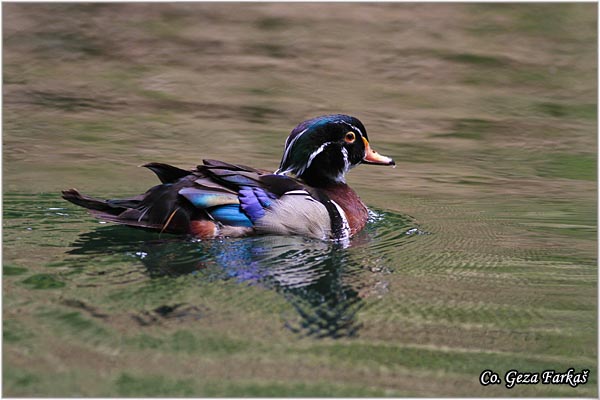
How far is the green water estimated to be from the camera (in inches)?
209

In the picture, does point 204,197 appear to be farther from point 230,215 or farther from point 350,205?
point 350,205

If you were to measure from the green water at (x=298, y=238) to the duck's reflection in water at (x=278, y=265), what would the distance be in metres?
0.02

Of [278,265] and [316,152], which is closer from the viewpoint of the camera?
[278,265]

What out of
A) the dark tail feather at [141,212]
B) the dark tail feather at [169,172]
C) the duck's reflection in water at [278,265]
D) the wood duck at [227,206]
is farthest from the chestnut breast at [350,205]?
the dark tail feather at [141,212]

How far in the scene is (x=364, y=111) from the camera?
12.5 metres

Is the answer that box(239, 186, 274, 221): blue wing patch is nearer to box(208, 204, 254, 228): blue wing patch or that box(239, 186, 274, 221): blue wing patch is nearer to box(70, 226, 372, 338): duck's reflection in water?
box(208, 204, 254, 228): blue wing patch

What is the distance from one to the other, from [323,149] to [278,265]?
162 centimetres

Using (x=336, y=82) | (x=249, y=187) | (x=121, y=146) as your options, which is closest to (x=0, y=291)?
(x=249, y=187)

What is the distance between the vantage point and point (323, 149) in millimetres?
8219

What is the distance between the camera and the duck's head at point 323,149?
8.17m

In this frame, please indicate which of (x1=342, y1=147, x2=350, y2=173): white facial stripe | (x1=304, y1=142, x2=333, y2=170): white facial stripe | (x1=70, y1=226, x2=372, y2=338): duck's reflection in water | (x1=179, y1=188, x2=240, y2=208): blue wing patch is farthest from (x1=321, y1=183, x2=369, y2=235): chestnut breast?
(x1=179, y1=188, x2=240, y2=208): blue wing patch

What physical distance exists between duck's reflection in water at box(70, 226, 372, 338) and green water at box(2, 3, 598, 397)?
25 millimetres

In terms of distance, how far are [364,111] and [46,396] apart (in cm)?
833

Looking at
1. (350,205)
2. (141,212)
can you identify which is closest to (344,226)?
(350,205)
